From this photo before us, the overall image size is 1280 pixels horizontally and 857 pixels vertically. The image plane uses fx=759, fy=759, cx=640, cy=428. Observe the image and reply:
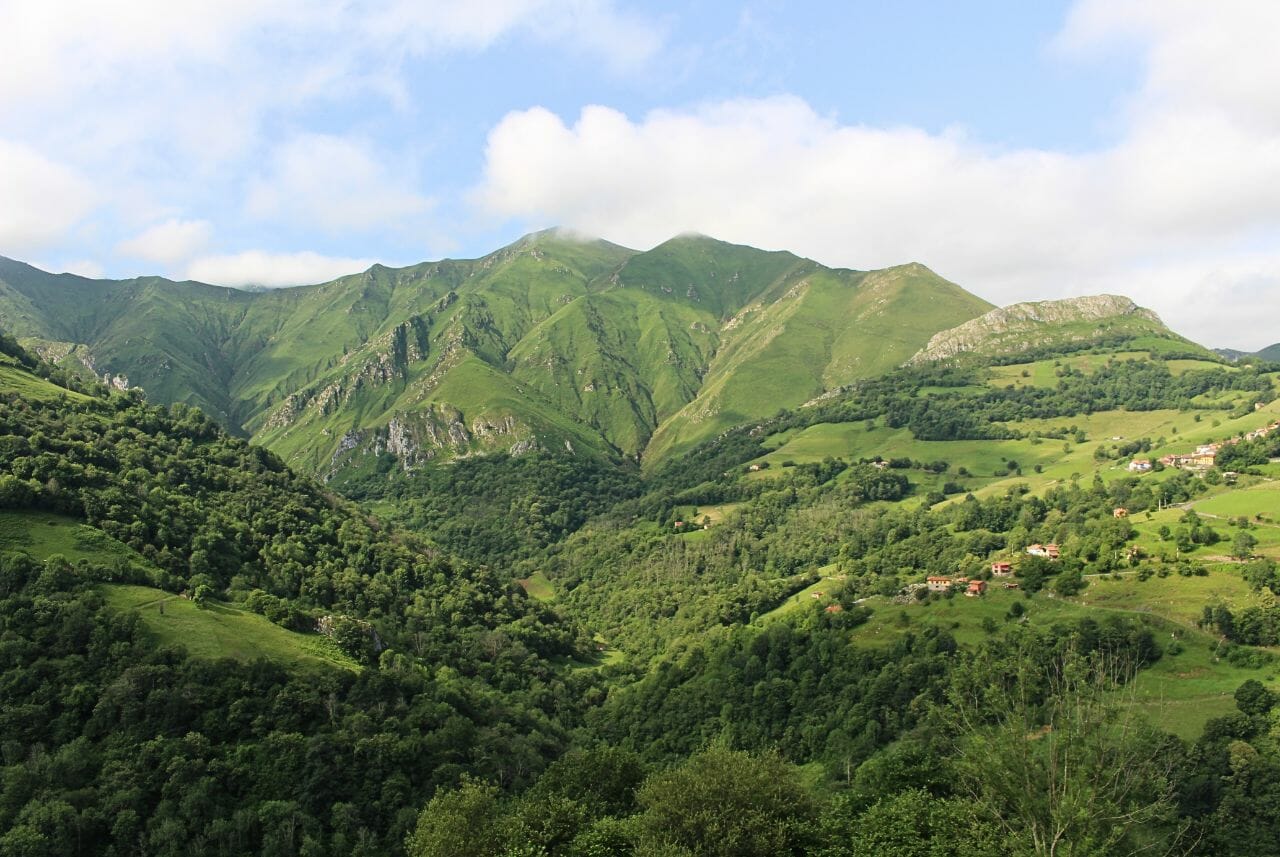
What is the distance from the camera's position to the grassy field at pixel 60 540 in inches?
3824

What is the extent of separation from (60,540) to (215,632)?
92.7 feet

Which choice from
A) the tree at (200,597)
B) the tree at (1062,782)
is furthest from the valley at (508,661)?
the tree at (1062,782)

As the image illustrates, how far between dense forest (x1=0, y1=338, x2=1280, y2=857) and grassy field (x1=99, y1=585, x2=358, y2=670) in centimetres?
251

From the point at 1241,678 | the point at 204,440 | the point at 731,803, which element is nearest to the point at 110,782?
the point at 731,803

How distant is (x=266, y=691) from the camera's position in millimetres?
85125

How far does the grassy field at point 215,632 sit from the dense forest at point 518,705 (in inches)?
98.9

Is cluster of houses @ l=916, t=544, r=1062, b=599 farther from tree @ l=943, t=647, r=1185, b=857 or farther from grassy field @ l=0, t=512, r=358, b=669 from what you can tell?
grassy field @ l=0, t=512, r=358, b=669

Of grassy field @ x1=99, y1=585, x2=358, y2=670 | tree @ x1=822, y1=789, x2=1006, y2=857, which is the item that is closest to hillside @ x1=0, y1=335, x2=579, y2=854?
grassy field @ x1=99, y1=585, x2=358, y2=670

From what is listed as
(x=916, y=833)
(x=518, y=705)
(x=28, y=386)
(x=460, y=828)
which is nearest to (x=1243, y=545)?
(x=916, y=833)

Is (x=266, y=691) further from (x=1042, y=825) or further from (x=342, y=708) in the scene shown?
(x=1042, y=825)

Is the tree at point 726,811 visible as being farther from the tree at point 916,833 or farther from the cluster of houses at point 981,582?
the cluster of houses at point 981,582

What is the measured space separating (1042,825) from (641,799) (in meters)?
28.7

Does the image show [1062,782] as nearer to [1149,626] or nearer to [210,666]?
[210,666]

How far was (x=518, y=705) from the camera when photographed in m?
→ 122
